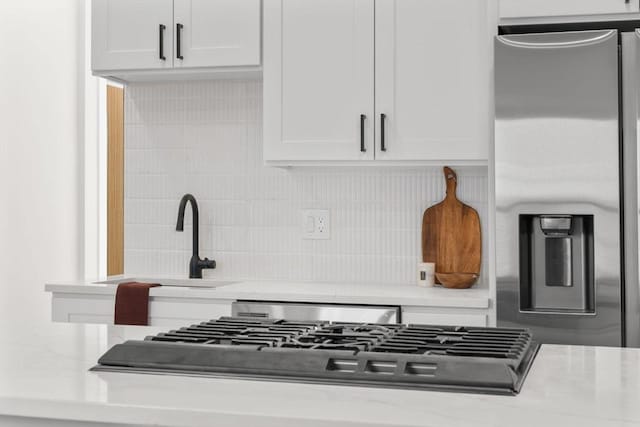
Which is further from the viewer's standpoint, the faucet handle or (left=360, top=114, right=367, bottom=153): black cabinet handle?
the faucet handle

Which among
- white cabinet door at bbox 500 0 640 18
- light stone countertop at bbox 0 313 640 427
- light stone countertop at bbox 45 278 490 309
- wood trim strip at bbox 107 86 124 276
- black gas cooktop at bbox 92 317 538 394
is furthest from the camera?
wood trim strip at bbox 107 86 124 276

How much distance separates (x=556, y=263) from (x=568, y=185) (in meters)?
0.28

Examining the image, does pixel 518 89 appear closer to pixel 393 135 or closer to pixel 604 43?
pixel 604 43

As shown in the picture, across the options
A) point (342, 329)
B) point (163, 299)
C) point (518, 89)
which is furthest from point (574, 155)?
point (163, 299)

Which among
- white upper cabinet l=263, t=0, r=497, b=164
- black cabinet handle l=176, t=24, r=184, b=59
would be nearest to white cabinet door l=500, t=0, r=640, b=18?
white upper cabinet l=263, t=0, r=497, b=164

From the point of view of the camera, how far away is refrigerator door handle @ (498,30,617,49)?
2818 millimetres

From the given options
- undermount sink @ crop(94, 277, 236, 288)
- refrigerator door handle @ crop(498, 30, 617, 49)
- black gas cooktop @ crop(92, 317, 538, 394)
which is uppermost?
refrigerator door handle @ crop(498, 30, 617, 49)

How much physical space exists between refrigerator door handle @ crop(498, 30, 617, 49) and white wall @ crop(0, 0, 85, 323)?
102 inches

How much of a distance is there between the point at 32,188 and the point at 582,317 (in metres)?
2.92

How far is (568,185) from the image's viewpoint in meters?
2.82

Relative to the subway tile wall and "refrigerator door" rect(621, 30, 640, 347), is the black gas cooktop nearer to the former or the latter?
"refrigerator door" rect(621, 30, 640, 347)

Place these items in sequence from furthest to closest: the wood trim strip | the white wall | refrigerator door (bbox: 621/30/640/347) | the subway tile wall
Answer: the wood trim strip → the white wall → the subway tile wall → refrigerator door (bbox: 621/30/640/347)

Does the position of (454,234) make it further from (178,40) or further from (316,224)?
(178,40)

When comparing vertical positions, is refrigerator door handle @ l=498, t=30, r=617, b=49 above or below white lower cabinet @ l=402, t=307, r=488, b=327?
above
